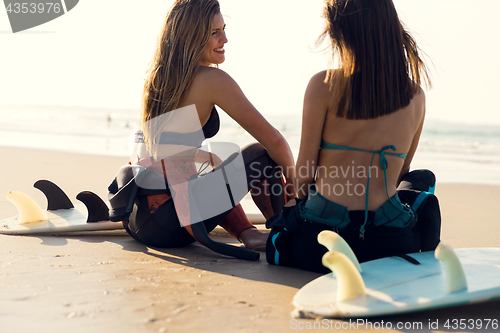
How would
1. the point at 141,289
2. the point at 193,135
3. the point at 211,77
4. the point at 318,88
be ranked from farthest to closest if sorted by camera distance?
1. the point at 193,135
2. the point at 211,77
3. the point at 318,88
4. the point at 141,289

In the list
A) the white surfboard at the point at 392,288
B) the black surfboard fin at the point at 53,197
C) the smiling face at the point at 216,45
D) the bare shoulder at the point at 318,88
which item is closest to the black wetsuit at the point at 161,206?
the smiling face at the point at 216,45

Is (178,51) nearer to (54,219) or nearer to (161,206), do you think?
(161,206)

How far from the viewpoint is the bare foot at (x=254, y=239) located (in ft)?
9.30

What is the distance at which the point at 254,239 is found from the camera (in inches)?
113

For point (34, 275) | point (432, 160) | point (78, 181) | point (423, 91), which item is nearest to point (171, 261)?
point (34, 275)

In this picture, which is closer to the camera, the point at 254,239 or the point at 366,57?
the point at 366,57

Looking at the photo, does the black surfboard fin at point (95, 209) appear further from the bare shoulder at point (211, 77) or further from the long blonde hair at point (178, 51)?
the bare shoulder at point (211, 77)

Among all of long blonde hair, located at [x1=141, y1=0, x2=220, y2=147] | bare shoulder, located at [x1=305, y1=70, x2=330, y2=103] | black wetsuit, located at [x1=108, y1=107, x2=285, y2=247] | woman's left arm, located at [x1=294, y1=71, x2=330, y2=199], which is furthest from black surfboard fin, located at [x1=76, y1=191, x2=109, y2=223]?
bare shoulder, located at [x1=305, y1=70, x2=330, y2=103]

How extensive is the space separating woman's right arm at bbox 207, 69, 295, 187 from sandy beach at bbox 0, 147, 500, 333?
0.69 m

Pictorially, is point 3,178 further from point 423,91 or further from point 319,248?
point 423,91

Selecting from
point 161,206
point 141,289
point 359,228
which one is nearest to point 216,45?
point 161,206

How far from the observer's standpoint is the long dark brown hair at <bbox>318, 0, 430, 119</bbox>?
81.5 inches

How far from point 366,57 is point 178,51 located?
118 centimetres

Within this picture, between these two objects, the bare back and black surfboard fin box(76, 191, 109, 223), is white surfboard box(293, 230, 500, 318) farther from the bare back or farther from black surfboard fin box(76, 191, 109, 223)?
black surfboard fin box(76, 191, 109, 223)
